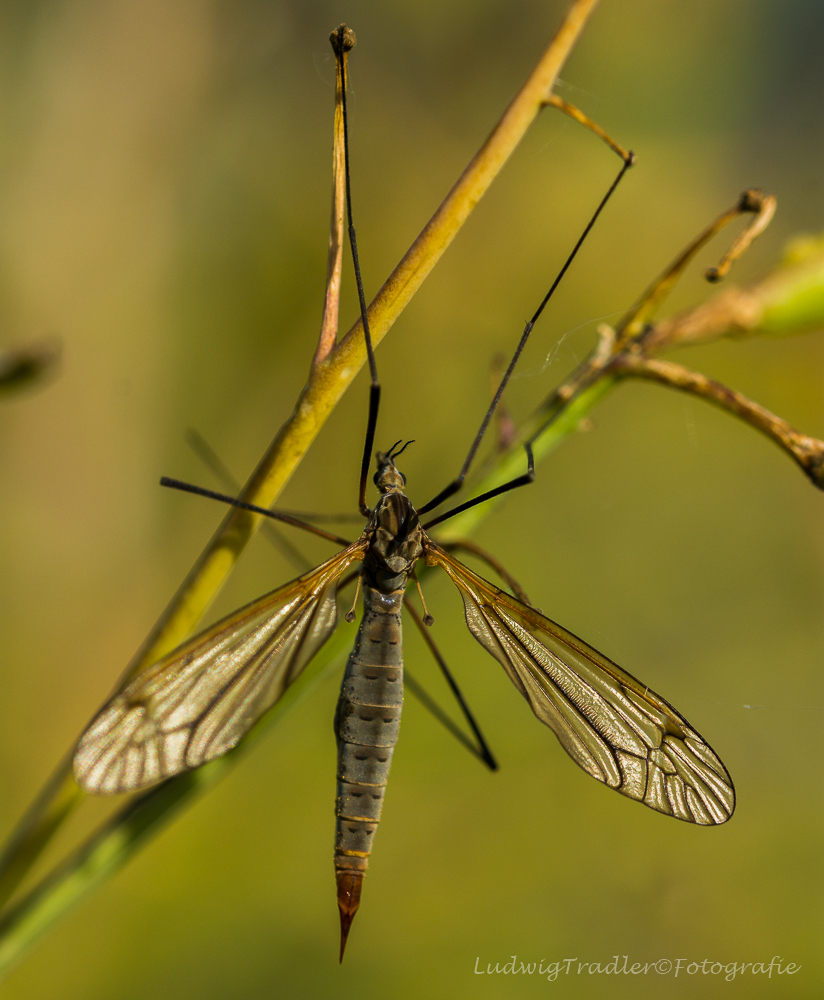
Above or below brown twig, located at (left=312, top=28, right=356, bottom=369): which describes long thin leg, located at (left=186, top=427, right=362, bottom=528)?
Answer: above

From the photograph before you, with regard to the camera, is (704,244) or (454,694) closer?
(704,244)

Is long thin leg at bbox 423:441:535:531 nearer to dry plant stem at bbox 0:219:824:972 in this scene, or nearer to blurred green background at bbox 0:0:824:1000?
dry plant stem at bbox 0:219:824:972

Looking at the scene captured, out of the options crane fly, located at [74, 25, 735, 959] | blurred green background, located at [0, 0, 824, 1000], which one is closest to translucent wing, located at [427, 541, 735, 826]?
crane fly, located at [74, 25, 735, 959]

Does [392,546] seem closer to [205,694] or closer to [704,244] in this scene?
[205,694]

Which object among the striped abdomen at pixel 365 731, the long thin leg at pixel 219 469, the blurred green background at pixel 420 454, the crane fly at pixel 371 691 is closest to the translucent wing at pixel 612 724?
the crane fly at pixel 371 691

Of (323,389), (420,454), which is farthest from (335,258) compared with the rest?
(420,454)

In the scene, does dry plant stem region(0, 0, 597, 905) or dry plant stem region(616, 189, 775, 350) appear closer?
dry plant stem region(0, 0, 597, 905)

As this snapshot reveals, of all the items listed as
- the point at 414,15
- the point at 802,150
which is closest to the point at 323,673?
the point at 414,15

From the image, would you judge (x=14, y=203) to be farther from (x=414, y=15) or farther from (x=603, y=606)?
(x=603, y=606)
